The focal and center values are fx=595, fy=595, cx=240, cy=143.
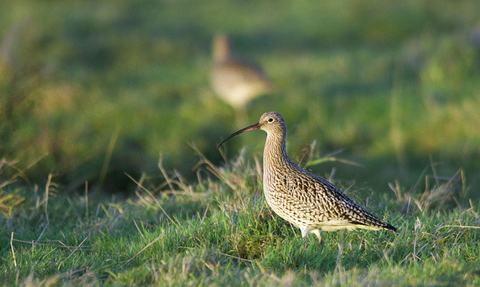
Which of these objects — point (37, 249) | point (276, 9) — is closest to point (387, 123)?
point (37, 249)

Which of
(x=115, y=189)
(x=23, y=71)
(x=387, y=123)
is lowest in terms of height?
(x=115, y=189)

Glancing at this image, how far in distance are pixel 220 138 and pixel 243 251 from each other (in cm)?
486

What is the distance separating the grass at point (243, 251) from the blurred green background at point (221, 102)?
131 cm

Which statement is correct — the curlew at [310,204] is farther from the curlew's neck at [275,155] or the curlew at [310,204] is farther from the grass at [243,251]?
the grass at [243,251]

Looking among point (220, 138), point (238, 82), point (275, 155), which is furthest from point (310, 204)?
point (238, 82)

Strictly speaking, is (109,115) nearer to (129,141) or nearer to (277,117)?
(129,141)

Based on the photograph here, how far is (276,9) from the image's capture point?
57.9 feet

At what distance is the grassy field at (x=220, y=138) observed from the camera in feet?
14.1

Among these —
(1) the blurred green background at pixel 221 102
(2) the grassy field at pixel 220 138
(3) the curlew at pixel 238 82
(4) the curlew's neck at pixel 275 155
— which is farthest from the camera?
(3) the curlew at pixel 238 82

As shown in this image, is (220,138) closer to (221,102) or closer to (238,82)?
(238,82)

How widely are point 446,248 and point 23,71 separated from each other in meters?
5.83

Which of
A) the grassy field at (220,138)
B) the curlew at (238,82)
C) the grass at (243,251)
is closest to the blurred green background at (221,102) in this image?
the grassy field at (220,138)

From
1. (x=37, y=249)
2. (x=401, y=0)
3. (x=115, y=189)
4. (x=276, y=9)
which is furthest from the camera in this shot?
(x=276, y=9)

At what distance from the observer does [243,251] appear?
4.52 m
